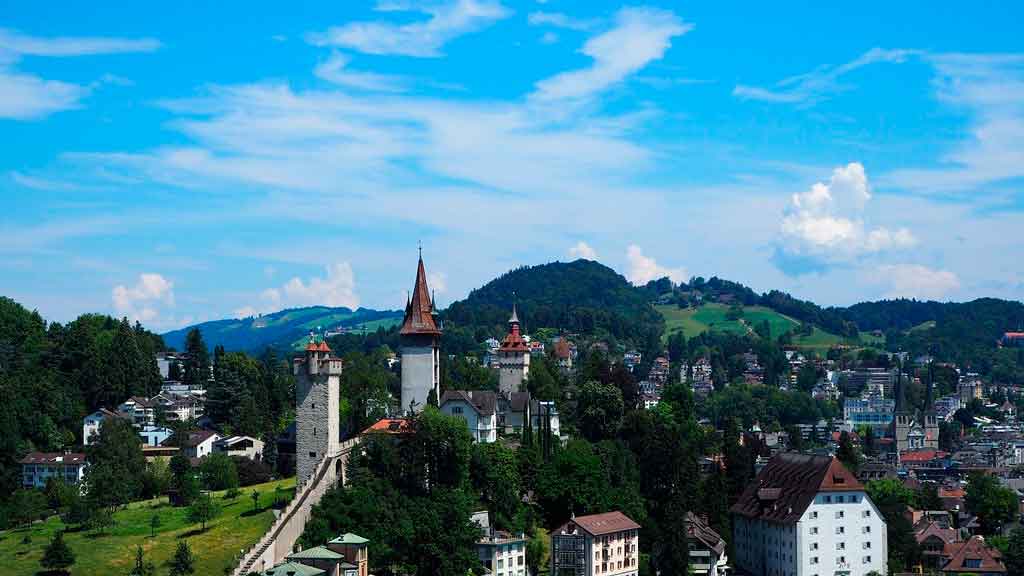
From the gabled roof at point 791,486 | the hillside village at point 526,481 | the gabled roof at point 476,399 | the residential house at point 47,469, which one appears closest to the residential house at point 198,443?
the hillside village at point 526,481

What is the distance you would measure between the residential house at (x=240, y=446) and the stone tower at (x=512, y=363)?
20.3m

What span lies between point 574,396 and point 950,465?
76951mm

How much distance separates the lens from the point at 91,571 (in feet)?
234

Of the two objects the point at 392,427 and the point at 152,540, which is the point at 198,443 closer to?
the point at 392,427

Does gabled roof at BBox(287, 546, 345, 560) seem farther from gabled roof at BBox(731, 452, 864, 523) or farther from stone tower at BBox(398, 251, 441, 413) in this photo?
gabled roof at BBox(731, 452, 864, 523)

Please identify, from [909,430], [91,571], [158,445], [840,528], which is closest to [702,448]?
[840,528]

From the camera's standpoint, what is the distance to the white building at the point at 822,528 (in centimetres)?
8044

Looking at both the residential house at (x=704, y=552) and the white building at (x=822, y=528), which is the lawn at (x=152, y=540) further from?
the white building at (x=822, y=528)

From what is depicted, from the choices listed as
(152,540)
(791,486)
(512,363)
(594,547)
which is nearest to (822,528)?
(791,486)

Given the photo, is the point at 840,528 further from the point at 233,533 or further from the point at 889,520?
the point at 233,533

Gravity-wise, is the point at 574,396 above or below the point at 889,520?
above

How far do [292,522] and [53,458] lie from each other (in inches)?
1432

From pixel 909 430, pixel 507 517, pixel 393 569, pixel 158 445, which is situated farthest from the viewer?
pixel 909 430

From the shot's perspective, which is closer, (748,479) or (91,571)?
(91,571)
